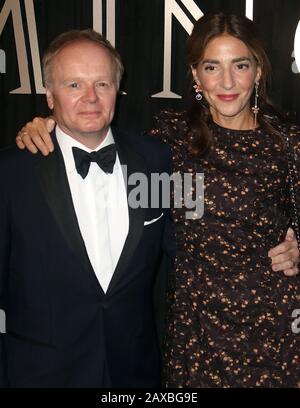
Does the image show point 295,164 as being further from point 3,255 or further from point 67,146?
point 3,255

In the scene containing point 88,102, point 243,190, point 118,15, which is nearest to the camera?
point 88,102

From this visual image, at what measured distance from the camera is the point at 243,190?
2086 mm

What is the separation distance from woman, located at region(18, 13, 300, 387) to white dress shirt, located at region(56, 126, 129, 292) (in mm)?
206

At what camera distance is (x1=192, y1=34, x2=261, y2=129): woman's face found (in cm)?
212

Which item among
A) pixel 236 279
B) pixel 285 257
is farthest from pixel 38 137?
pixel 285 257

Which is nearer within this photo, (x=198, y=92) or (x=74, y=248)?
(x=74, y=248)

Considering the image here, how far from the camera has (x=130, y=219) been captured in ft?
6.41

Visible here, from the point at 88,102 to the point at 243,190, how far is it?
24.8 inches

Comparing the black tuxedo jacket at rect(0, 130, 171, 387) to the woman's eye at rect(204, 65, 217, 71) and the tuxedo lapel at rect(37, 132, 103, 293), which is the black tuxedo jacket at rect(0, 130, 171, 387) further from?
the woman's eye at rect(204, 65, 217, 71)

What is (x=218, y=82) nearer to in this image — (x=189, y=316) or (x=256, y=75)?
(x=256, y=75)

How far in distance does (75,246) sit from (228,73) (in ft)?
2.75
